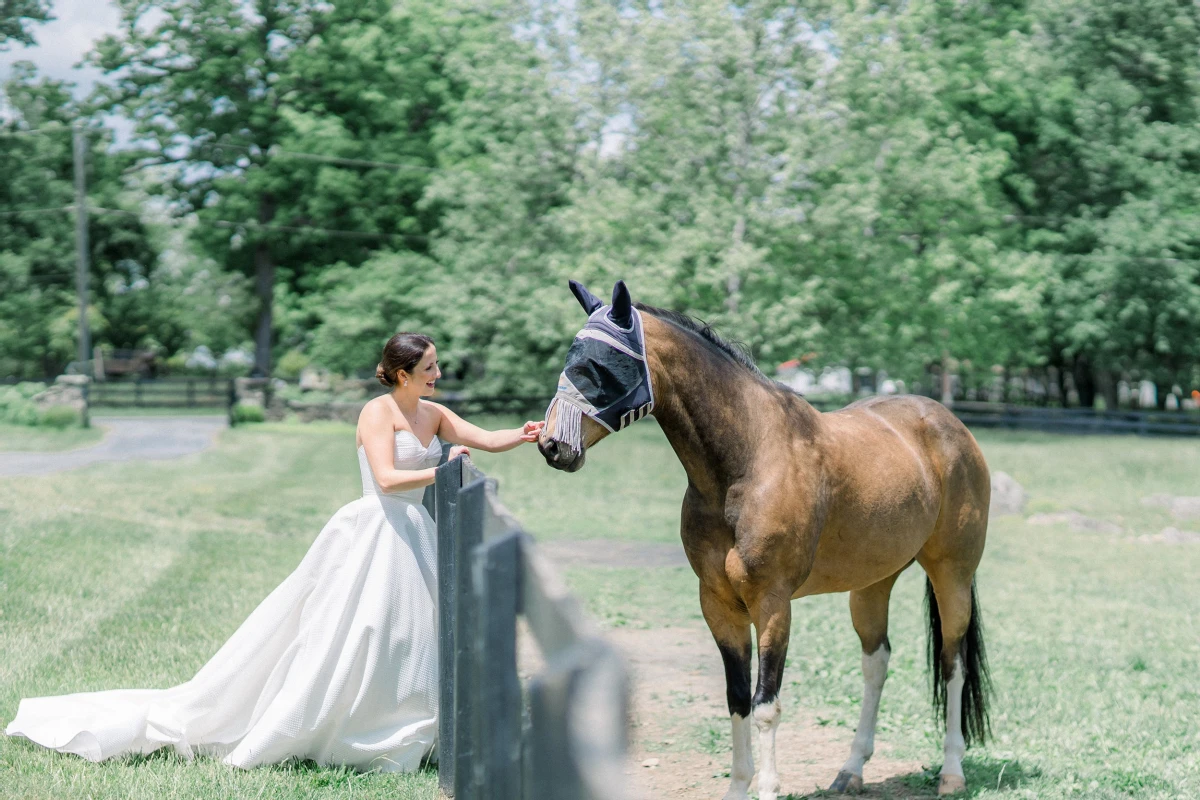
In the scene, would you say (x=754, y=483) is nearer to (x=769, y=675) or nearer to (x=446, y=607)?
(x=769, y=675)

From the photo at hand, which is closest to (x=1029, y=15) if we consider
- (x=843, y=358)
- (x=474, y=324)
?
(x=843, y=358)

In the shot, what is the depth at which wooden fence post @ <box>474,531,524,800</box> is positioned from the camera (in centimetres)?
259

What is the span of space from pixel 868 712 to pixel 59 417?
25.6m

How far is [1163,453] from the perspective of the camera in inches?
1078

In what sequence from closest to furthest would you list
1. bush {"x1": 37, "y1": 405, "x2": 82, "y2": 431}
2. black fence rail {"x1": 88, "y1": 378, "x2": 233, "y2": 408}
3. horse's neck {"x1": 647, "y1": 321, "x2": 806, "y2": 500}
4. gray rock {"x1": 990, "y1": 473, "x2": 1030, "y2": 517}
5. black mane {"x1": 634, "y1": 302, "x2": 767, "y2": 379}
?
horse's neck {"x1": 647, "y1": 321, "x2": 806, "y2": 500}, black mane {"x1": 634, "y1": 302, "x2": 767, "y2": 379}, gray rock {"x1": 990, "y1": 473, "x2": 1030, "y2": 517}, bush {"x1": 37, "y1": 405, "x2": 82, "y2": 431}, black fence rail {"x1": 88, "y1": 378, "x2": 233, "y2": 408}

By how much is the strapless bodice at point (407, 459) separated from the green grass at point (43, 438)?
19124mm

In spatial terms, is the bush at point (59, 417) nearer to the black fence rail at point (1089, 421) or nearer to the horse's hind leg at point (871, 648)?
the horse's hind leg at point (871, 648)

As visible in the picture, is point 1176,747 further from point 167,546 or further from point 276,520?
point 276,520

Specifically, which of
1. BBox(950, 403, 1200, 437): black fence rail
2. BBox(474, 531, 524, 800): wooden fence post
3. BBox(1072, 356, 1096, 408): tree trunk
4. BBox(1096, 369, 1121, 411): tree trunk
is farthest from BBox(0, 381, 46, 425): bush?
BBox(1072, 356, 1096, 408): tree trunk

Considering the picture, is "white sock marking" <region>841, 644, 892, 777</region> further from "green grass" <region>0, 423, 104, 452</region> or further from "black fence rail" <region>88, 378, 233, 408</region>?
"black fence rail" <region>88, 378, 233, 408</region>

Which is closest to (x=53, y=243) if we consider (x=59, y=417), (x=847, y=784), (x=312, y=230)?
(x=312, y=230)

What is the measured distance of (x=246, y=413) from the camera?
30875 millimetres

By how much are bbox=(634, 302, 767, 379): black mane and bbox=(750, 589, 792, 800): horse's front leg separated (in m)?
1.03

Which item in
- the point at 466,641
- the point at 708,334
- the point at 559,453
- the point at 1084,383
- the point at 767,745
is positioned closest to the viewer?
the point at 466,641
